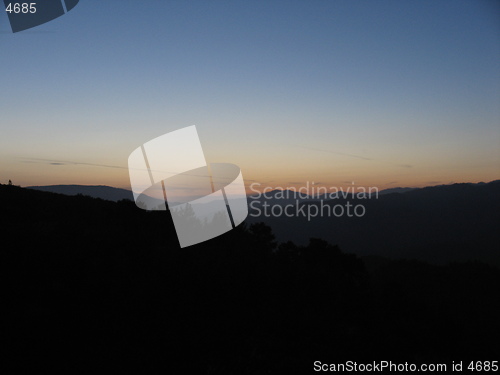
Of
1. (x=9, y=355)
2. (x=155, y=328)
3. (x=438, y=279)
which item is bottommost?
(x=438, y=279)

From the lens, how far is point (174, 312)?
12.8 meters

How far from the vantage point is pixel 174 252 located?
20.2 m

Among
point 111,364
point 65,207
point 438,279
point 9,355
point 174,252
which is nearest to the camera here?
point 9,355

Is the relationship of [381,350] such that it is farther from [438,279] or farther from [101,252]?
[438,279]

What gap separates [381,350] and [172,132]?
1342cm

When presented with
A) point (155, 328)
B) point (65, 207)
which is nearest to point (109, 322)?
point (155, 328)

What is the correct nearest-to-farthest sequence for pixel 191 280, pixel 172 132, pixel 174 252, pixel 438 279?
pixel 172 132, pixel 191 280, pixel 174 252, pixel 438 279

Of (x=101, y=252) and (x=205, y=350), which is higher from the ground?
(x=101, y=252)

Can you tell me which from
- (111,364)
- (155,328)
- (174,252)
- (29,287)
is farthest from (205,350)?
(174,252)

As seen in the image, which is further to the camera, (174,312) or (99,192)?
(99,192)

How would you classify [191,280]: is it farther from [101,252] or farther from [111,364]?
[111,364]

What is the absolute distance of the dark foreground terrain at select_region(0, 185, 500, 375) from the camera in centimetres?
985

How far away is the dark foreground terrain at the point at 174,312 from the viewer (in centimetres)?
985

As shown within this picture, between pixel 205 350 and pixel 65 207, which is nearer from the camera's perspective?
pixel 205 350
